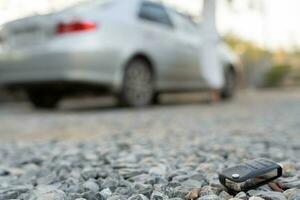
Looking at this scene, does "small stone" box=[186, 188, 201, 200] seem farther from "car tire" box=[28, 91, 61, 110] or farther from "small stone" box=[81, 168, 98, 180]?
"car tire" box=[28, 91, 61, 110]

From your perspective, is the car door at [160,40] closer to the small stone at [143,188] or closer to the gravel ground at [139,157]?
the gravel ground at [139,157]

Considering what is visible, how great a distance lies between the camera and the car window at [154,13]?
19.4ft

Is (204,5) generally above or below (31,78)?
above

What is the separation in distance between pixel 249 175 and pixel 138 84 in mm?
4177

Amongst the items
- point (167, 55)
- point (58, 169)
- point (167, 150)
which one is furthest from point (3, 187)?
point (167, 55)

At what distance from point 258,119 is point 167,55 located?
228 cm

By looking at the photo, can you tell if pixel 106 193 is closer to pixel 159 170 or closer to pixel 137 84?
pixel 159 170

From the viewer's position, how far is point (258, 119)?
4129mm

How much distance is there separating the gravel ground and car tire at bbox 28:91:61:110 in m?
2.19

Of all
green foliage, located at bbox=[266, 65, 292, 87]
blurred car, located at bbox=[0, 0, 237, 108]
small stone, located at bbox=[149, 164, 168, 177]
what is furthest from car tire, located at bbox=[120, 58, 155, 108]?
green foliage, located at bbox=[266, 65, 292, 87]

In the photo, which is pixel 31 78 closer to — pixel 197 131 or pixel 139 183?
pixel 197 131

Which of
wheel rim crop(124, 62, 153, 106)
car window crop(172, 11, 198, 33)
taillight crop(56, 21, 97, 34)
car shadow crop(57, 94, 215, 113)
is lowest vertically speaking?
car shadow crop(57, 94, 215, 113)

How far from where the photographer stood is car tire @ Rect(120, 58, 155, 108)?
5.41 meters

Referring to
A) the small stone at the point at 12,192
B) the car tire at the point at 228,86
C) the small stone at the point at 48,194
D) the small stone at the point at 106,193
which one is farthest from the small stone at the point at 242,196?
the car tire at the point at 228,86
